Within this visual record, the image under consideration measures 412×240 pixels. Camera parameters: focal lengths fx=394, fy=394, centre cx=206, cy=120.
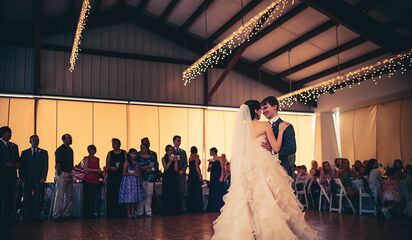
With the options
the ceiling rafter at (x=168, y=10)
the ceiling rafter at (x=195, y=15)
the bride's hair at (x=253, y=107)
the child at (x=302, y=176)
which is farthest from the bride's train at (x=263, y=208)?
the ceiling rafter at (x=168, y=10)

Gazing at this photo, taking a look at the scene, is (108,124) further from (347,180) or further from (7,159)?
(347,180)

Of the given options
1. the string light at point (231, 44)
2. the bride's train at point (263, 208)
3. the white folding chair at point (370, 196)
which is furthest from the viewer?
the string light at point (231, 44)

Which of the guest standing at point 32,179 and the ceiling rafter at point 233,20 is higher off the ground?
the ceiling rafter at point 233,20

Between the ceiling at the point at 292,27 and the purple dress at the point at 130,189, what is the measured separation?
5.10 meters

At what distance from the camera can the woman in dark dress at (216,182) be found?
880 centimetres

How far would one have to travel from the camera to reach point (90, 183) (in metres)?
7.62

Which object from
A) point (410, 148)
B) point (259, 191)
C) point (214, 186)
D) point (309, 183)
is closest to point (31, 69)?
point (214, 186)

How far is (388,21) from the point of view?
996 cm

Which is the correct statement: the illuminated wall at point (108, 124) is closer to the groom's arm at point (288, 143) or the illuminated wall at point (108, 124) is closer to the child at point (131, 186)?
the child at point (131, 186)

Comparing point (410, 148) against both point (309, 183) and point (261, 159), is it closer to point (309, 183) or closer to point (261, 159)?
point (309, 183)

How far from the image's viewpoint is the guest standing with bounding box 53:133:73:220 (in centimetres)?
721

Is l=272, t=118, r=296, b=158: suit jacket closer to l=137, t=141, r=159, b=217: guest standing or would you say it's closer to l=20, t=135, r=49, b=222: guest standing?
l=137, t=141, r=159, b=217: guest standing

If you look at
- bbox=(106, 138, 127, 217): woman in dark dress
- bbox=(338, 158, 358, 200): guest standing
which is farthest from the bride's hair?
bbox=(338, 158, 358, 200): guest standing

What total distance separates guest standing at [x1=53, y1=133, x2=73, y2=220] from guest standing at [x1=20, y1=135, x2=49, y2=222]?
294 mm
